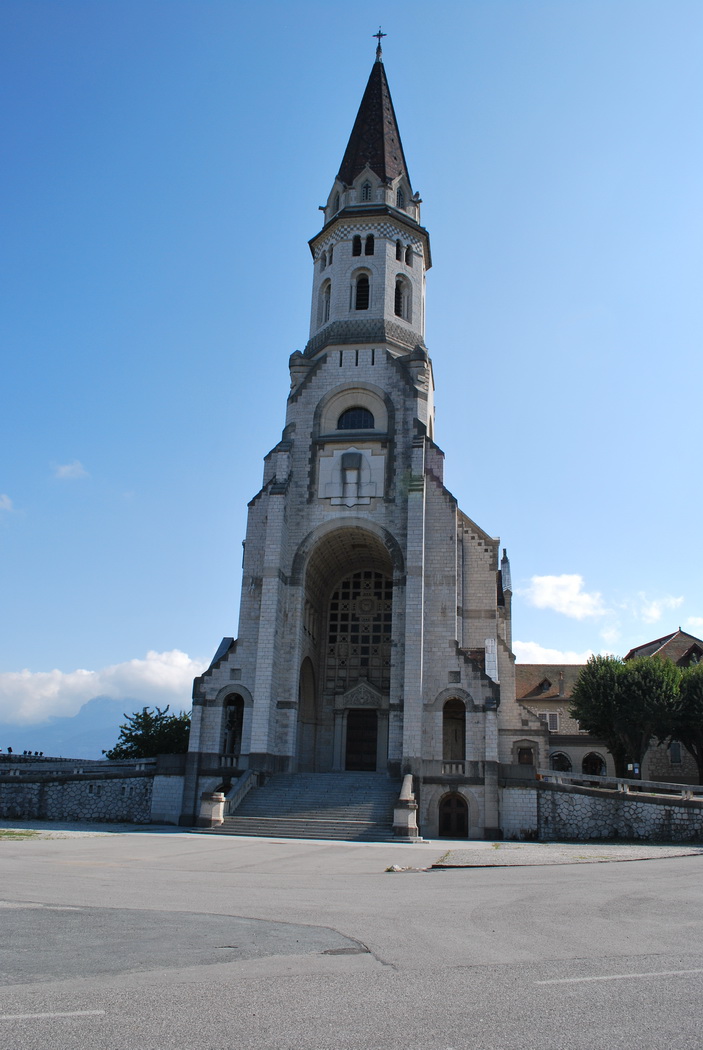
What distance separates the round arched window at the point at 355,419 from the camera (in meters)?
36.8

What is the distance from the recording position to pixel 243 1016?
5.19 metres

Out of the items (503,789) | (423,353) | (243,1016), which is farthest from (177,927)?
(423,353)

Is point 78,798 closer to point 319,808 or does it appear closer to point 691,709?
point 319,808

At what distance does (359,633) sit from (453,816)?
1079cm

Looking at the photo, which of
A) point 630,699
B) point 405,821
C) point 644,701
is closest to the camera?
point 405,821

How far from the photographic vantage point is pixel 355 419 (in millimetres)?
37031

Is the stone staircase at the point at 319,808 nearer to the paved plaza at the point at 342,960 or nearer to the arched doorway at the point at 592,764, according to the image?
the paved plaza at the point at 342,960

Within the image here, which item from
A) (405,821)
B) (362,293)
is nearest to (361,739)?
(405,821)

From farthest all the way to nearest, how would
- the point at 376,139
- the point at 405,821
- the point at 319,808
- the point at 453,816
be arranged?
the point at 376,139 → the point at 453,816 → the point at 319,808 → the point at 405,821

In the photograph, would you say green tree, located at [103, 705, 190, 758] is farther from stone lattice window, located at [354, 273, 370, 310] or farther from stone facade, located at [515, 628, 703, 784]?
stone lattice window, located at [354, 273, 370, 310]

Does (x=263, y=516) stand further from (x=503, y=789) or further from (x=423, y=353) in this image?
(x=503, y=789)

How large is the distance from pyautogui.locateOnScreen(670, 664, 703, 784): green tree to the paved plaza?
87.3 feet

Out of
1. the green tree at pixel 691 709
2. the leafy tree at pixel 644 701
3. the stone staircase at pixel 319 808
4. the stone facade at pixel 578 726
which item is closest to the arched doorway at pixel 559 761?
the stone facade at pixel 578 726

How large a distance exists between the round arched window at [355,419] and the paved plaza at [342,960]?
24.8 metres
